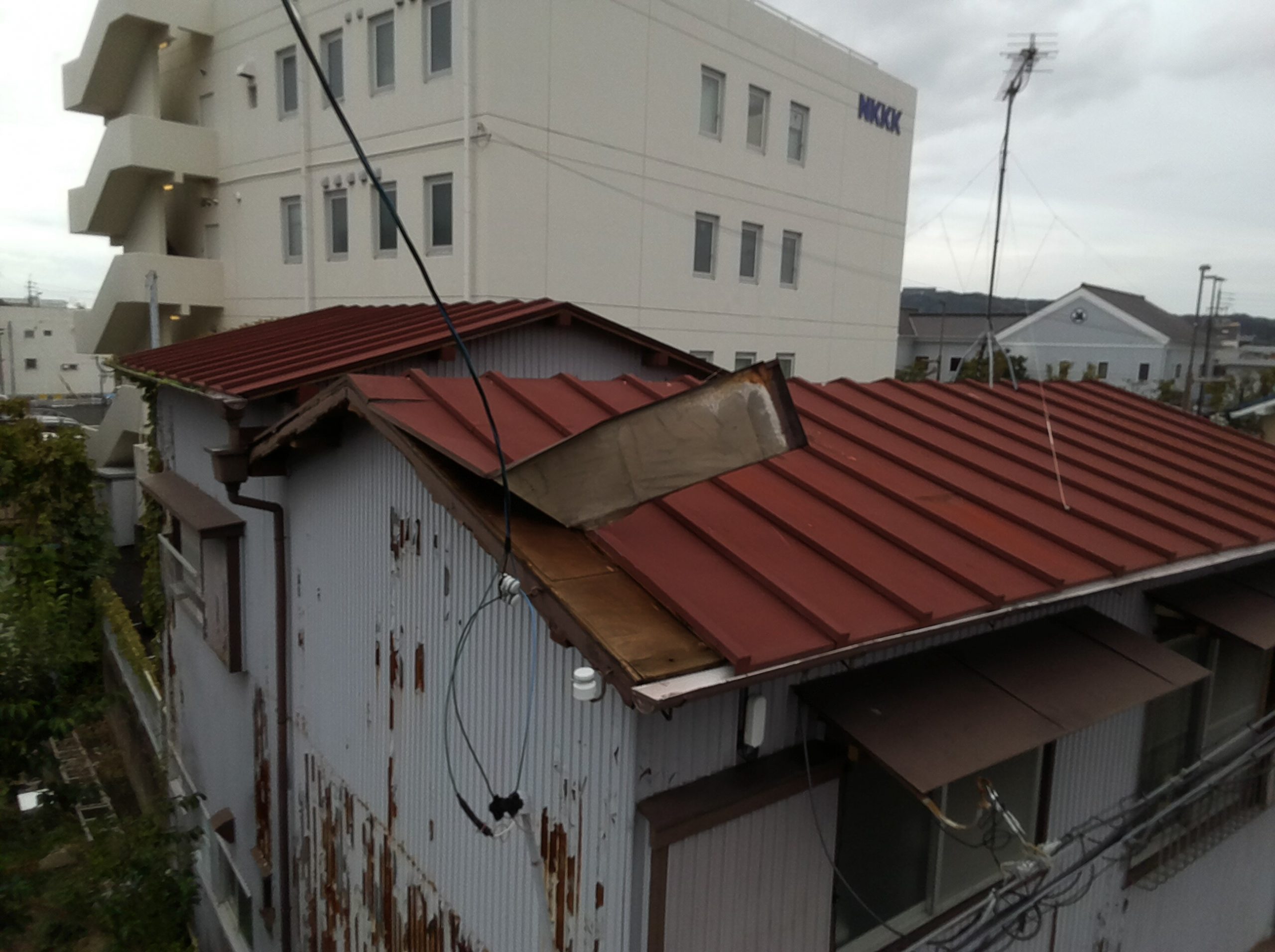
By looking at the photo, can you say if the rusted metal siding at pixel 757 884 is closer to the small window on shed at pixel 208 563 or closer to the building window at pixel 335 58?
the small window on shed at pixel 208 563

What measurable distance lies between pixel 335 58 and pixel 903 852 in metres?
16.5

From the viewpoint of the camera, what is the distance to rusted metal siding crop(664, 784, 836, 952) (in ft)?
10.3

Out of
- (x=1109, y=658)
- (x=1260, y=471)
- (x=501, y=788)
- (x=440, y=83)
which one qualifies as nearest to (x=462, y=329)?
(x=501, y=788)

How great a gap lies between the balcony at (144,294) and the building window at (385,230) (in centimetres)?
676

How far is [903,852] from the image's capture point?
4.05 metres

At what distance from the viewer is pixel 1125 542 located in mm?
4328

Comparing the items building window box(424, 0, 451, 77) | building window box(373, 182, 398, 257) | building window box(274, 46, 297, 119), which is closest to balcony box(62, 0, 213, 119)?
building window box(274, 46, 297, 119)

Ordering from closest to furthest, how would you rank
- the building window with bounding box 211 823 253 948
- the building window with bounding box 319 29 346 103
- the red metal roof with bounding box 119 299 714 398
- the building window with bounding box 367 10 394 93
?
1. the red metal roof with bounding box 119 299 714 398
2. the building window with bounding box 211 823 253 948
3. the building window with bounding box 367 10 394 93
4. the building window with bounding box 319 29 346 103

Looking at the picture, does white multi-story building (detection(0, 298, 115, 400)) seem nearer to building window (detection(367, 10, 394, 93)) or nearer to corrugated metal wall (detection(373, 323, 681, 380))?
building window (detection(367, 10, 394, 93))

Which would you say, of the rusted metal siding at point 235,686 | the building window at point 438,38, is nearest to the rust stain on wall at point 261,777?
the rusted metal siding at point 235,686

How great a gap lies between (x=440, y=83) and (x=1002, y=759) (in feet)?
44.6

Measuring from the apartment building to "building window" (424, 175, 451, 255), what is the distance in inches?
1.6

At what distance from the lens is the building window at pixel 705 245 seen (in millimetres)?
17750

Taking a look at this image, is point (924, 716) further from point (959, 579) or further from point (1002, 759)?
point (959, 579)
